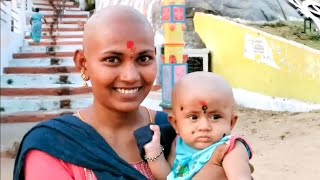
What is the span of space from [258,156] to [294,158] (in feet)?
1.29

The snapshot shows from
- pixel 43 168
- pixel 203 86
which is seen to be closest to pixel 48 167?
pixel 43 168

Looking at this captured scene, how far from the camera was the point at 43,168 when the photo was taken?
1.32 m

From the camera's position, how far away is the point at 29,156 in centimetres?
134

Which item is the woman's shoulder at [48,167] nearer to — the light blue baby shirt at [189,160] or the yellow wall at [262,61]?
the light blue baby shirt at [189,160]

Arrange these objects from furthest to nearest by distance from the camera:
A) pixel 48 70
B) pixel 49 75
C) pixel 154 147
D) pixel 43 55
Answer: pixel 43 55 < pixel 48 70 < pixel 49 75 < pixel 154 147

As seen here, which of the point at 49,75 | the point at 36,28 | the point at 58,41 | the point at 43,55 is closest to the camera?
the point at 49,75

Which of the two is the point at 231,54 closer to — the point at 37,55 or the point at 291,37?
the point at 291,37

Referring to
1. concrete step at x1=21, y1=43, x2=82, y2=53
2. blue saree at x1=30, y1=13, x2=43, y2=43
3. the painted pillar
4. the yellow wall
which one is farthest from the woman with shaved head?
blue saree at x1=30, y1=13, x2=43, y2=43

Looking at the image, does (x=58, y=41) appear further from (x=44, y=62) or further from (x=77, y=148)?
(x=77, y=148)

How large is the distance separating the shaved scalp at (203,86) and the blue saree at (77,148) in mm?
246

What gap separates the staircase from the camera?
14.6 ft

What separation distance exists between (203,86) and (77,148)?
373 millimetres

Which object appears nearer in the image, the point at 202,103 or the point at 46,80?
the point at 202,103

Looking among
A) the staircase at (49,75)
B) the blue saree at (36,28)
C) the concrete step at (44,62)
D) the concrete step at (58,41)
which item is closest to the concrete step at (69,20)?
the staircase at (49,75)
